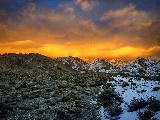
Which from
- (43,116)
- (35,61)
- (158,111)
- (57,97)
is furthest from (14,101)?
(35,61)

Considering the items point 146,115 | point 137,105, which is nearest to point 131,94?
point 137,105

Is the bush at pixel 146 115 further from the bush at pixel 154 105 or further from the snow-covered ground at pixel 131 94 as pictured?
the bush at pixel 154 105

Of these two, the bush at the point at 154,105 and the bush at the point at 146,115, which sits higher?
the bush at the point at 154,105

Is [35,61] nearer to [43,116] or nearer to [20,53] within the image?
[20,53]

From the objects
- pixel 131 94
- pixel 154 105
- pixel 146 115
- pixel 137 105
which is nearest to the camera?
pixel 146 115

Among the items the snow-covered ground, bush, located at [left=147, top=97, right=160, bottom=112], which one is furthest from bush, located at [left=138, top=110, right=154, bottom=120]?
bush, located at [left=147, top=97, right=160, bottom=112]

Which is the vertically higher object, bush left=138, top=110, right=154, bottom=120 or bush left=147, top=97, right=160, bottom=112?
bush left=147, top=97, right=160, bottom=112

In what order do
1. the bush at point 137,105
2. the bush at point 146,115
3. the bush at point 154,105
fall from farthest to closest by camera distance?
the bush at point 137,105
the bush at point 154,105
the bush at point 146,115

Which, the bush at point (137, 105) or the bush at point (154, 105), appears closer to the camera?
the bush at point (154, 105)

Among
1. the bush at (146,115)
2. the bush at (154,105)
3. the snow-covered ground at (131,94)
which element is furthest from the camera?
the snow-covered ground at (131,94)

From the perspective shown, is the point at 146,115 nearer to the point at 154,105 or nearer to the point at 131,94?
the point at 154,105

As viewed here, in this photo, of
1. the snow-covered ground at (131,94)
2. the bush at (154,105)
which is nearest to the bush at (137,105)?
the snow-covered ground at (131,94)

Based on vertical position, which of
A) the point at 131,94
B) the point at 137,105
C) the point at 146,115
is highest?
the point at 131,94

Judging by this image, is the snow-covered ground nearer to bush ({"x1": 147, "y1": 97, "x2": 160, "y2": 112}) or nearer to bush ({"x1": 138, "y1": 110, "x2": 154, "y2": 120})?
bush ({"x1": 138, "y1": 110, "x2": 154, "y2": 120})
